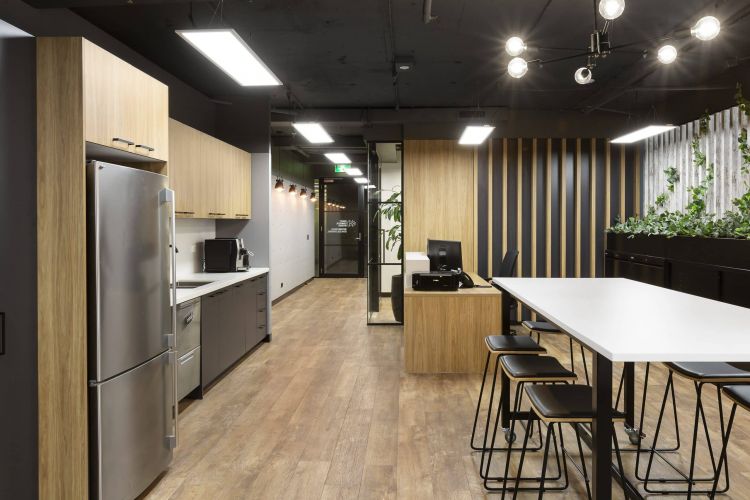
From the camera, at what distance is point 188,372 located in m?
4.03

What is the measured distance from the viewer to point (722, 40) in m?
4.66

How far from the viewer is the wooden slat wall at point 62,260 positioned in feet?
7.78

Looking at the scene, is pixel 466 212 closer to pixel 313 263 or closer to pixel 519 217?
pixel 519 217

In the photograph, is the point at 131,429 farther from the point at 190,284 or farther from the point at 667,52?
the point at 667,52

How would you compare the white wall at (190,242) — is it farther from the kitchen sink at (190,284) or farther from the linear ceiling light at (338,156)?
the linear ceiling light at (338,156)

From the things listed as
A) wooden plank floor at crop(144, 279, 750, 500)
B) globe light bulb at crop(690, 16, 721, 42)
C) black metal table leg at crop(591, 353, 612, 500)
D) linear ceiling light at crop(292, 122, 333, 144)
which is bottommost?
wooden plank floor at crop(144, 279, 750, 500)

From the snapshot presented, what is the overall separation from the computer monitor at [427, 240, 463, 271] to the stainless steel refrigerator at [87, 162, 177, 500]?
3371mm

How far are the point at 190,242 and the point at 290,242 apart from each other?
5332 mm

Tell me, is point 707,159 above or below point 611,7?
below

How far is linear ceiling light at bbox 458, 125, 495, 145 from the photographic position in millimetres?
5580

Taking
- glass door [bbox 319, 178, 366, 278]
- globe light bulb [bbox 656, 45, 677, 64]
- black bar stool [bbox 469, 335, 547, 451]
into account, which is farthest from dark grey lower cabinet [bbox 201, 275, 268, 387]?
glass door [bbox 319, 178, 366, 278]

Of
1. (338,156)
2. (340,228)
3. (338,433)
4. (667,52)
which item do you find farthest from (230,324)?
(340,228)

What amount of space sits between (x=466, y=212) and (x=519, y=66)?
4275mm

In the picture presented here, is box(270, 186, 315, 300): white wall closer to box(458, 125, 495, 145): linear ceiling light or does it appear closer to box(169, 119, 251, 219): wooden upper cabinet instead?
box(169, 119, 251, 219): wooden upper cabinet
